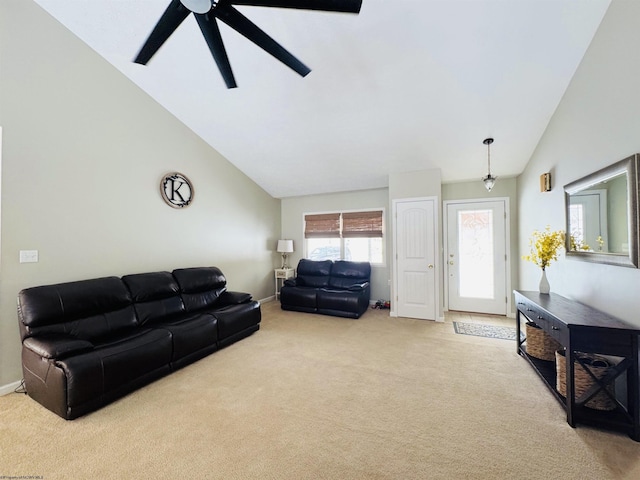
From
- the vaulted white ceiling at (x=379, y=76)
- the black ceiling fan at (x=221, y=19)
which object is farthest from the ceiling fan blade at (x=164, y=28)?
the vaulted white ceiling at (x=379, y=76)

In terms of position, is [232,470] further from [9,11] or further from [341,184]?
[341,184]

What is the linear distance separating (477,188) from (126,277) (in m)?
5.56

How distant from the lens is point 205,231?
4.49 meters

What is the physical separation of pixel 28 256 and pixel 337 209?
474 cm

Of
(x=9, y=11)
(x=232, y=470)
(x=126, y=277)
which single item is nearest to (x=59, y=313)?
(x=126, y=277)

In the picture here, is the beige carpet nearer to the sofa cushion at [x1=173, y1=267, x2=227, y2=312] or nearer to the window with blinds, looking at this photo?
the sofa cushion at [x1=173, y1=267, x2=227, y2=312]

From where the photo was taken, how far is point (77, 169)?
2922 mm

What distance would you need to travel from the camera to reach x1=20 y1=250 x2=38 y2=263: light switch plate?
8.27ft

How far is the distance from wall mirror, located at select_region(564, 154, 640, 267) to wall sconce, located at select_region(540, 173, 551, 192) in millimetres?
473

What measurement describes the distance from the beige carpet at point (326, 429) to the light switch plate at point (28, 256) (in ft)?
3.99

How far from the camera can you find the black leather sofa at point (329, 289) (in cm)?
470

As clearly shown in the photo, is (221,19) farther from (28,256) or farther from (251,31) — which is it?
(28,256)

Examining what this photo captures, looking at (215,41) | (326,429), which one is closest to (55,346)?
(326,429)

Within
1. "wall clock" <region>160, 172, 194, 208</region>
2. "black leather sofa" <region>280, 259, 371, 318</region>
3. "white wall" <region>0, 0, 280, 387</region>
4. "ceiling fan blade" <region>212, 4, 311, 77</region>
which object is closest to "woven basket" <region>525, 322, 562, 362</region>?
"black leather sofa" <region>280, 259, 371, 318</region>
